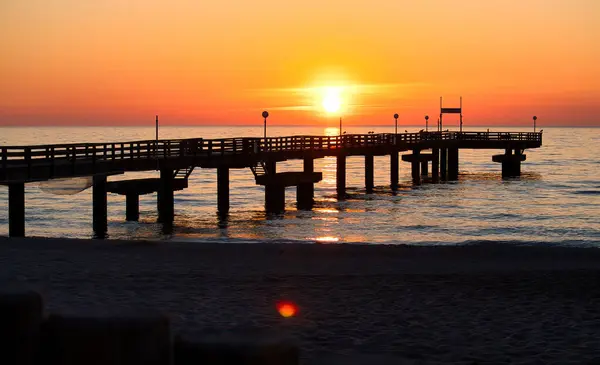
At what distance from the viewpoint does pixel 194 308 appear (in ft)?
37.8

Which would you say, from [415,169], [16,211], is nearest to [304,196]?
[16,211]

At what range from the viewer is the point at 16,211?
26.2 m

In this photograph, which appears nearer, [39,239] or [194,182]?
[39,239]

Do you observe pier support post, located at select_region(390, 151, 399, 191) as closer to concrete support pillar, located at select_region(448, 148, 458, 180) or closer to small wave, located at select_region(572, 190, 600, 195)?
concrete support pillar, located at select_region(448, 148, 458, 180)

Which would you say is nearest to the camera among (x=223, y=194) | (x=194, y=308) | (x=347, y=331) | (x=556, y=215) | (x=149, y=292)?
(x=347, y=331)

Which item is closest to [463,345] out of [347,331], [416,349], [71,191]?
[416,349]

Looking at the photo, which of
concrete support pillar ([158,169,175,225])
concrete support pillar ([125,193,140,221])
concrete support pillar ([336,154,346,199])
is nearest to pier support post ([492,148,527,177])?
concrete support pillar ([336,154,346,199])

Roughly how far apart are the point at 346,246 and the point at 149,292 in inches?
298

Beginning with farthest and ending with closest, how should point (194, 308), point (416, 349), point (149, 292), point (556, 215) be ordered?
point (556, 215) < point (149, 292) < point (194, 308) < point (416, 349)

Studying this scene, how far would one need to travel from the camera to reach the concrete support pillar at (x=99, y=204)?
31.8 m

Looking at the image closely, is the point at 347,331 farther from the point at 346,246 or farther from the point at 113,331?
the point at 346,246

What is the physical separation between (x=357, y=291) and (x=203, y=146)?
2888 centimetres

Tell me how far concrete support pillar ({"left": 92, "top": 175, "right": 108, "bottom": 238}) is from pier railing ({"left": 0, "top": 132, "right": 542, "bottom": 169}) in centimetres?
95

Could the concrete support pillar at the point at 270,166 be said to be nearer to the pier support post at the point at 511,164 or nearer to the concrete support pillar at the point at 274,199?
the concrete support pillar at the point at 274,199
